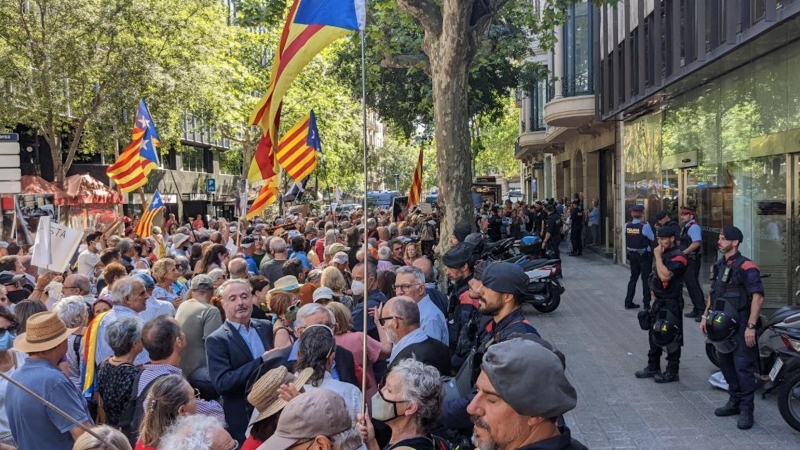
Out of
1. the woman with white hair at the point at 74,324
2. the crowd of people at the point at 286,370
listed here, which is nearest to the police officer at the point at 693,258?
the crowd of people at the point at 286,370

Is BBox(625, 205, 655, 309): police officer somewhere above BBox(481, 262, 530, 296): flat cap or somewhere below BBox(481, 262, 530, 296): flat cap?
below

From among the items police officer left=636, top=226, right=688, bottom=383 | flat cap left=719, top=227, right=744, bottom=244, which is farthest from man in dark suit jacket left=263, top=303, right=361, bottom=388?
police officer left=636, top=226, right=688, bottom=383

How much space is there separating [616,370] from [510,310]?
4861 millimetres

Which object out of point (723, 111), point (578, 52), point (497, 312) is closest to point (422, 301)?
point (497, 312)

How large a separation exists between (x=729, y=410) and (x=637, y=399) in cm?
97

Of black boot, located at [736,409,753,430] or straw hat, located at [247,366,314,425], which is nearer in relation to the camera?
straw hat, located at [247,366,314,425]

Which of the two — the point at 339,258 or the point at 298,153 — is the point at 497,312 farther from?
the point at 298,153

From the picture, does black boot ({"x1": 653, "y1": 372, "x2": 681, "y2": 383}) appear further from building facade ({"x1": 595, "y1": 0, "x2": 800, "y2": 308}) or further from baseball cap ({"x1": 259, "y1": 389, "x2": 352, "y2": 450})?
baseball cap ({"x1": 259, "y1": 389, "x2": 352, "y2": 450})

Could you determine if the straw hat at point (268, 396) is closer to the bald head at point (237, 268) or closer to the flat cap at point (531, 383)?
the flat cap at point (531, 383)

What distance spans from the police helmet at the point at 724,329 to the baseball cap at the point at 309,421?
4700 millimetres

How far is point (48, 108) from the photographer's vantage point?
2123cm

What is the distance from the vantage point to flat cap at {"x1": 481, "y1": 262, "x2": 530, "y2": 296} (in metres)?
4.44

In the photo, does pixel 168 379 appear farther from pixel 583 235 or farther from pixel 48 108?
pixel 583 235

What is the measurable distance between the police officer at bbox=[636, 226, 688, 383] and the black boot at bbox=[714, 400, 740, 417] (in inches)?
42.2
